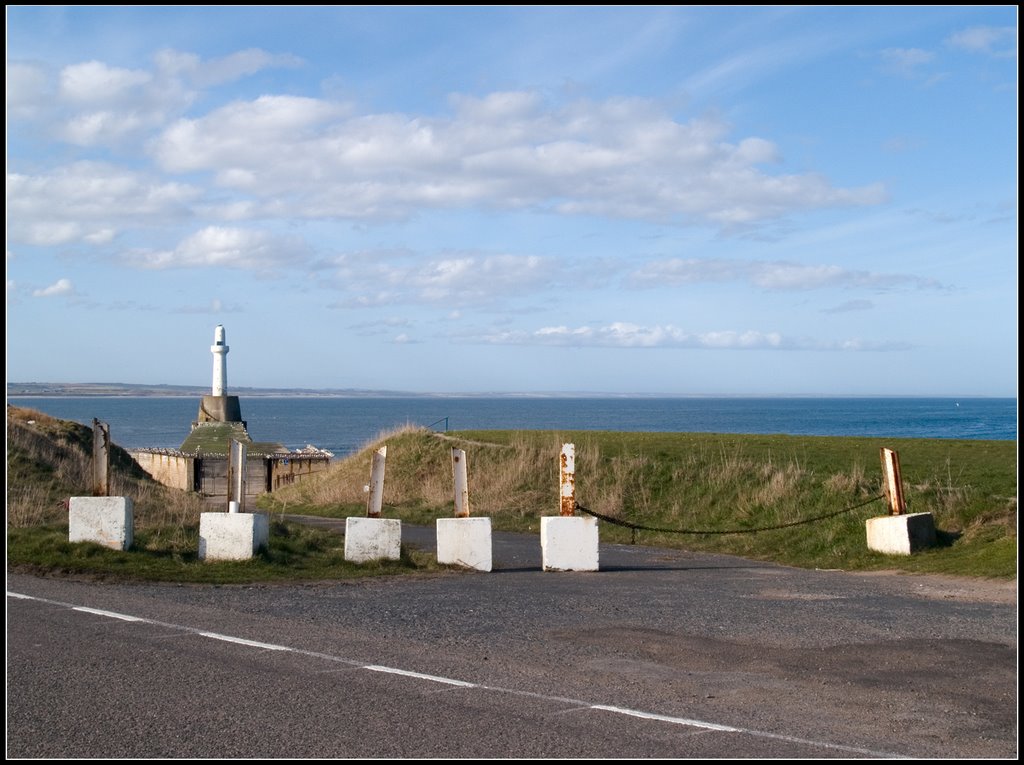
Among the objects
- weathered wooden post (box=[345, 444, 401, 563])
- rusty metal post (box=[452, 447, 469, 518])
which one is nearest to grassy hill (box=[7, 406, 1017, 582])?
weathered wooden post (box=[345, 444, 401, 563])

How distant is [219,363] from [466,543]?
4231 centimetres

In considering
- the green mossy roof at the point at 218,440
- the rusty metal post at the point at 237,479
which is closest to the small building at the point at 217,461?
the green mossy roof at the point at 218,440

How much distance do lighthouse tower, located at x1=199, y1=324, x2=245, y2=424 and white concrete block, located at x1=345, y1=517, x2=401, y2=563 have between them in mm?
39990

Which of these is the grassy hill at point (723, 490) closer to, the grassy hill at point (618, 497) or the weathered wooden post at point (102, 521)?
the grassy hill at point (618, 497)

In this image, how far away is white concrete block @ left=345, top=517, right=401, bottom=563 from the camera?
15086 mm

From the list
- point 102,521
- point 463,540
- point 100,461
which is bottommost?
point 463,540

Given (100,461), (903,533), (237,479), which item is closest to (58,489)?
(100,461)

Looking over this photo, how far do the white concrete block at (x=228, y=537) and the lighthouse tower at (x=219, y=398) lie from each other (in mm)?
39796

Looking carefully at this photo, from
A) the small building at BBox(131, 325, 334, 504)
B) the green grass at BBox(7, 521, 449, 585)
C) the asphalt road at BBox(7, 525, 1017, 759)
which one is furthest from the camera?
the small building at BBox(131, 325, 334, 504)

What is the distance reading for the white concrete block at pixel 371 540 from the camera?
49.5 ft

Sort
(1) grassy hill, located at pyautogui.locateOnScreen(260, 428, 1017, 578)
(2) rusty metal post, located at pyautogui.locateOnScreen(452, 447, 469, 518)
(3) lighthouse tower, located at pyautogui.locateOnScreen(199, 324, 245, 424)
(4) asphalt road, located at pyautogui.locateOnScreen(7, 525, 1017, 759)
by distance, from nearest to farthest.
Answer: (4) asphalt road, located at pyautogui.locateOnScreen(7, 525, 1017, 759), (2) rusty metal post, located at pyautogui.locateOnScreen(452, 447, 469, 518), (1) grassy hill, located at pyautogui.locateOnScreen(260, 428, 1017, 578), (3) lighthouse tower, located at pyautogui.locateOnScreen(199, 324, 245, 424)

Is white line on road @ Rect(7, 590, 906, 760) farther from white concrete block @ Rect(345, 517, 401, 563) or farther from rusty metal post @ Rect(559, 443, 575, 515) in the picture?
rusty metal post @ Rect(559, 443, 575, 515)

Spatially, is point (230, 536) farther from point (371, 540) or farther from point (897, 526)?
point (897, 526)

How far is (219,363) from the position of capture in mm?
54844
